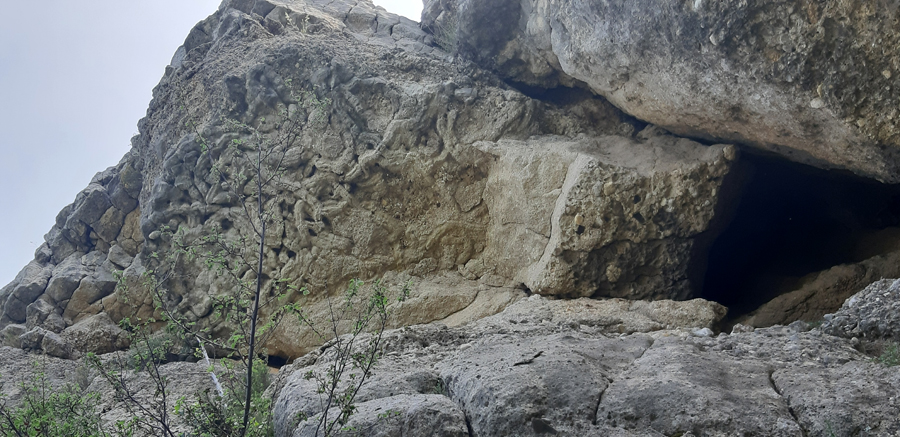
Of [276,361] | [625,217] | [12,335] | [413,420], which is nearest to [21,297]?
[12,335]

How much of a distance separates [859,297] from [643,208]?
2502mm

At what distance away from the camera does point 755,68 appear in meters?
5.39

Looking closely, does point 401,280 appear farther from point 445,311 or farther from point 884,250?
point 884,250

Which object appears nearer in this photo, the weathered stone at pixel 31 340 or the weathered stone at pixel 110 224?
the weathered stone at pixel 31 340

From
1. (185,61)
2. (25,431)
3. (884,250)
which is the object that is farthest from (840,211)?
(185,61)

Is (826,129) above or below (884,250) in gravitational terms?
above

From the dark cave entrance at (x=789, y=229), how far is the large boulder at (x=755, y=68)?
1.41m

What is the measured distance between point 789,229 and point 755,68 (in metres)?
4.31

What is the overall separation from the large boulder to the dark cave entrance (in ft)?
4.64

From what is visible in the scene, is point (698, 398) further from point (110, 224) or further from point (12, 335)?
point (110, 224)

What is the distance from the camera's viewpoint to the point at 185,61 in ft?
34.7

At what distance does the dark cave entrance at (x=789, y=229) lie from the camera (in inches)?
305

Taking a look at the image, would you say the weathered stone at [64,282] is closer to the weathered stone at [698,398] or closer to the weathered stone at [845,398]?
the weathered stone at [698,398]

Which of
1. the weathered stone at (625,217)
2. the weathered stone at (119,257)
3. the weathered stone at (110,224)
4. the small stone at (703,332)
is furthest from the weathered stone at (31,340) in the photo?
the small stone at (703,332)
